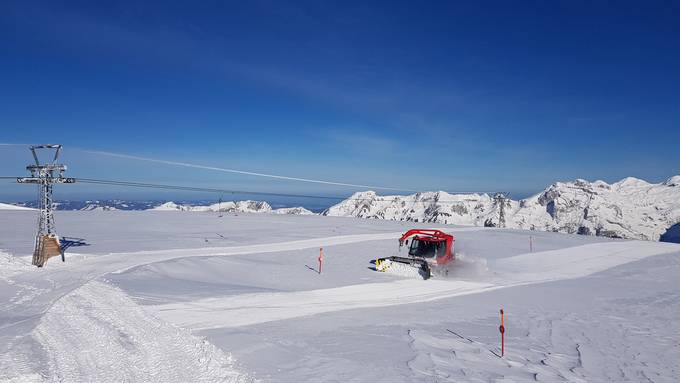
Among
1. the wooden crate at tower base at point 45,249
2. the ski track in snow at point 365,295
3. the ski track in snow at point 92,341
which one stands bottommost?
the ski track in snow at point 365,295

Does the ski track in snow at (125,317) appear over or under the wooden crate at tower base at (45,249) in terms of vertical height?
under

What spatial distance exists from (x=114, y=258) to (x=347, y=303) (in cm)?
1186

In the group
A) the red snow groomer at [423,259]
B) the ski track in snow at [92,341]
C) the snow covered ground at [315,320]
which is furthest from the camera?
the red snow groomer at [423,259]

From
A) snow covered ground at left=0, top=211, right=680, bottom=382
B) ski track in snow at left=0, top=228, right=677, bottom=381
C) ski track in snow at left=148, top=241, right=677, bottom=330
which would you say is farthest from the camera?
ski track in snow at left=148, top=241, right=677, bottom=330

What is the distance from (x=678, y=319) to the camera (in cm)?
1203

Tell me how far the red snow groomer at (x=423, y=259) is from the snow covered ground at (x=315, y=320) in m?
0.90

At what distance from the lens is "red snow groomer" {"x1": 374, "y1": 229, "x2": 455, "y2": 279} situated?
17.5 metres

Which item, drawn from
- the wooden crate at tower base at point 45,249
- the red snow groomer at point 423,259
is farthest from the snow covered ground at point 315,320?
the red snow groomer at point 423,259

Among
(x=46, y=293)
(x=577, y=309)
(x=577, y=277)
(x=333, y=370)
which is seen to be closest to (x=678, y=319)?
(x=577, y=309)

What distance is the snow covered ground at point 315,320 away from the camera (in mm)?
6562

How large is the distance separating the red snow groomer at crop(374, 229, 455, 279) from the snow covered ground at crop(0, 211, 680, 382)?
905 mm

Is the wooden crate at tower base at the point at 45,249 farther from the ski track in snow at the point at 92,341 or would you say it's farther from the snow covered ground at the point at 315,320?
the ski track in snow at the point at 92,341

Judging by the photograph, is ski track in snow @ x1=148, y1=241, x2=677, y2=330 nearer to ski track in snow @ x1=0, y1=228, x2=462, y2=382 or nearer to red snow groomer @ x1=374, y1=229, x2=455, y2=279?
red snow groomer @ x1=374, y1=229, x2=455, y2=279

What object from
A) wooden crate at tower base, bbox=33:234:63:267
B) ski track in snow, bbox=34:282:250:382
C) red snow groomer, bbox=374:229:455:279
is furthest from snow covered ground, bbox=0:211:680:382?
red snow groomer, bbox=374:229:455:279
